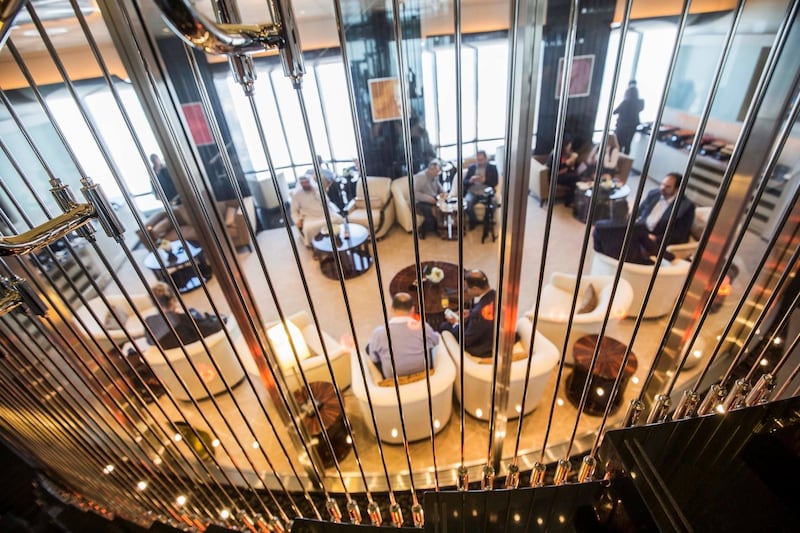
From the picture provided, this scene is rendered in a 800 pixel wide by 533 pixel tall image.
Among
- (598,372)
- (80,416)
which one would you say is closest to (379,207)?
(598,372)

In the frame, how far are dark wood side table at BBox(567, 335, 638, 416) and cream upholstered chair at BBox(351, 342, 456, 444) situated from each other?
941 millimetres

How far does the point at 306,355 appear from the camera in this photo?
3.04 m

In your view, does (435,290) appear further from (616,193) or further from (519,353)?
(616,193)

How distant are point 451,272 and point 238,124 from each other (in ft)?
13.9

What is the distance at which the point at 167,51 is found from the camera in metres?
4.73

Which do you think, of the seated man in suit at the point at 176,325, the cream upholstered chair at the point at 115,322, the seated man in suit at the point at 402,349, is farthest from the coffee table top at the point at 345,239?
the seated man in suit at the point at 402,349

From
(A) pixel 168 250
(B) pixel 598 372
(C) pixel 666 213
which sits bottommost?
(B) pixel 598 372

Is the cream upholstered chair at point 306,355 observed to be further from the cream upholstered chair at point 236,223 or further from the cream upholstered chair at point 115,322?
the cream upholstered chair at point 236,223

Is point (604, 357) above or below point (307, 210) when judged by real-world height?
below

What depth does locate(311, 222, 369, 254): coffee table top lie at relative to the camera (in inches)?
191

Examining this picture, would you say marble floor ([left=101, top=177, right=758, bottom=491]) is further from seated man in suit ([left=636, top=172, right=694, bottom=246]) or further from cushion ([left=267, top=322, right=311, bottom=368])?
seated man in suit ([left=636, top=172, right=694, bottom=246])

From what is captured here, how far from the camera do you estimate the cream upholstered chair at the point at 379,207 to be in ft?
18.8

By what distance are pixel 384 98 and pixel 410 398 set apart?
476 cm

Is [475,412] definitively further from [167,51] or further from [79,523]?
[167,51]
